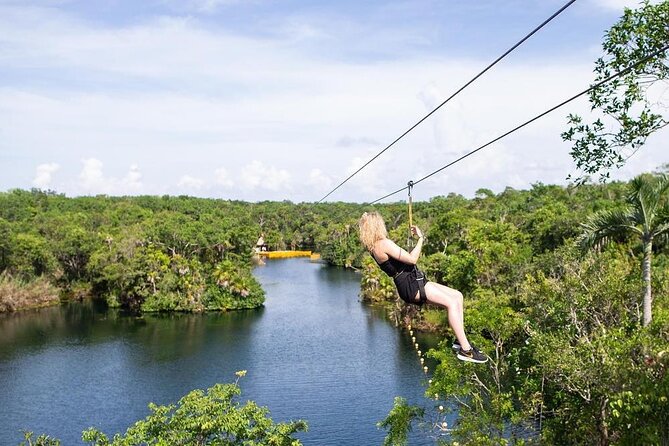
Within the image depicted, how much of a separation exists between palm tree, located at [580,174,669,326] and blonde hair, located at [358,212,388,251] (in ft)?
25.5

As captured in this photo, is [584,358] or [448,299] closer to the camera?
[448,299]

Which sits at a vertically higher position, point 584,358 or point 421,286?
point 421,286

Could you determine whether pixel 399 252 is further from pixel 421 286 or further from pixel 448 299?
pixel 448 299

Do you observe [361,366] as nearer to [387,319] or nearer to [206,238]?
[387,319]

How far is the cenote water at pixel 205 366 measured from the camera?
2258 cm

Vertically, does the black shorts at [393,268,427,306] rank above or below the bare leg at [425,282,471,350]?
above

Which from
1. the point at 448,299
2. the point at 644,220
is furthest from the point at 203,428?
the point at 644,220

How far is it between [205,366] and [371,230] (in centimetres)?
2518

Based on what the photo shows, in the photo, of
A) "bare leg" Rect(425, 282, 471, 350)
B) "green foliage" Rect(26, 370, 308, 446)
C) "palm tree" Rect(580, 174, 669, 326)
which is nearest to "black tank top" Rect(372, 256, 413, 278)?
"bare leg" Rect(425, 282, 471, 350)

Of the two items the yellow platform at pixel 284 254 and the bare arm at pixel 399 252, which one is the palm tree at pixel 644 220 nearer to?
the bare arm at pixel 399 252

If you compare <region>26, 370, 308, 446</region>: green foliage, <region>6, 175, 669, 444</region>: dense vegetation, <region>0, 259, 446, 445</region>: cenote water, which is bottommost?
<region>0, 259, 446, 445</region>: cenote water

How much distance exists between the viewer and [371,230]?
5.63 metres

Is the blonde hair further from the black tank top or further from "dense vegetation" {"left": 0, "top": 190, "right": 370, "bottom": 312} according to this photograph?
"dense vegetation" {"left": 0, "top": 190, "right": 370, "bottom": 312}

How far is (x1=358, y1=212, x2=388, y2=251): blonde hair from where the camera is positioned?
5.61 meters
